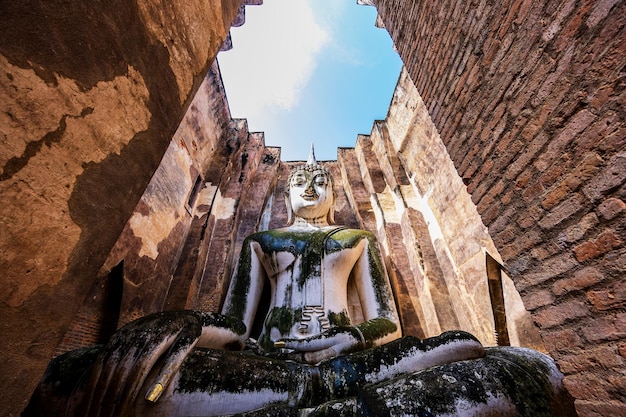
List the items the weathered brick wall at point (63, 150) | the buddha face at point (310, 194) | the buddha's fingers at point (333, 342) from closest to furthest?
the weathered brick wall at point (63, 150) < the buddha's fingers at point (333, 342) < the buddha face at point (310, 194)

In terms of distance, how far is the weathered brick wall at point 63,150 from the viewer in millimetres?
851

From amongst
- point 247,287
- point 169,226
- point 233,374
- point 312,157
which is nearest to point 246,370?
point 233,374

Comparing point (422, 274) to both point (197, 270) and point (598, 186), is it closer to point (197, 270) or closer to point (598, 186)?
point (598, 186)

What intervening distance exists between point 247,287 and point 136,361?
6.16 ft

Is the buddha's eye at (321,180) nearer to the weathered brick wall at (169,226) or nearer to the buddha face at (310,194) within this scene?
the buddha face at (310,194)

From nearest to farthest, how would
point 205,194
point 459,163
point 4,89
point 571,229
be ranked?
point 4,89
point 571,229
point 459,163
point 205,194

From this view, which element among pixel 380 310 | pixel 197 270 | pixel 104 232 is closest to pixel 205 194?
pixel 197 270

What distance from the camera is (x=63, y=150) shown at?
0.98m

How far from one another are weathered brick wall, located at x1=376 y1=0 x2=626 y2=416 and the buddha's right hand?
6.55ft

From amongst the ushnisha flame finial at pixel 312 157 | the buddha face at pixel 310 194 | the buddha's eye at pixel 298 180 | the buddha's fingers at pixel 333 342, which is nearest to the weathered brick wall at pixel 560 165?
the buddha's fingers at pixel 333 342

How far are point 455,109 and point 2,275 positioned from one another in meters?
2.80

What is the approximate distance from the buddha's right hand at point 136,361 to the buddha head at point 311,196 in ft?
8.17

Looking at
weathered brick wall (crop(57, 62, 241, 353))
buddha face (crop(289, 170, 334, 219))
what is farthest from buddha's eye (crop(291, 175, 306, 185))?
weathered brick wall (crop(57, 62, 241, 353))

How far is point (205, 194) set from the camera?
4980 millimetres
